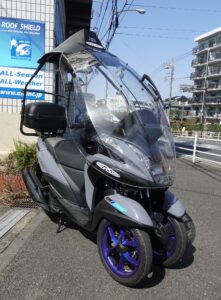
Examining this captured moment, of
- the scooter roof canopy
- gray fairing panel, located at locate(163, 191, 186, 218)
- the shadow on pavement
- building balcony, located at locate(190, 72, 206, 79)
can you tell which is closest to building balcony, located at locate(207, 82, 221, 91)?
building balcony, located at locate(190, 72, 206, 79)

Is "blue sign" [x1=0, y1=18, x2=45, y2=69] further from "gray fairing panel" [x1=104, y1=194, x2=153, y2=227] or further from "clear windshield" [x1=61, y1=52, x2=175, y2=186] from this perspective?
"gray fairing panel" [x1=104, y1=194, x2=153, y2=227]

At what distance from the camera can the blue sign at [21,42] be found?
710cm

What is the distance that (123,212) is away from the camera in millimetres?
2986

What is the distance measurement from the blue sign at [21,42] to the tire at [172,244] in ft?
16.9

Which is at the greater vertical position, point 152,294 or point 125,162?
point 125,162

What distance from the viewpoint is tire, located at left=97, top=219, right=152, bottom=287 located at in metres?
→ 2.94

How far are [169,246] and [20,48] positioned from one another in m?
5.46

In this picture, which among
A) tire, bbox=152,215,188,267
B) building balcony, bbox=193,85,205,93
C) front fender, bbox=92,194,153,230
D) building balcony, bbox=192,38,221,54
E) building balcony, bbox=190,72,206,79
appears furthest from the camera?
building balcony, bbox=190,72,206,79

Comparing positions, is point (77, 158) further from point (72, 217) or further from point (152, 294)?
→ point (152, 294)

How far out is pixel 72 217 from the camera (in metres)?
3.72

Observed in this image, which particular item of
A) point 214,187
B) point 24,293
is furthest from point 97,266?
point 214,187

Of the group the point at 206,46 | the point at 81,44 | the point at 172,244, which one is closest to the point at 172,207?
the point at 172,244

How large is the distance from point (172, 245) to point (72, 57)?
7.18ft

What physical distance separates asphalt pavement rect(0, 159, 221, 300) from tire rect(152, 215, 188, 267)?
15 cm
